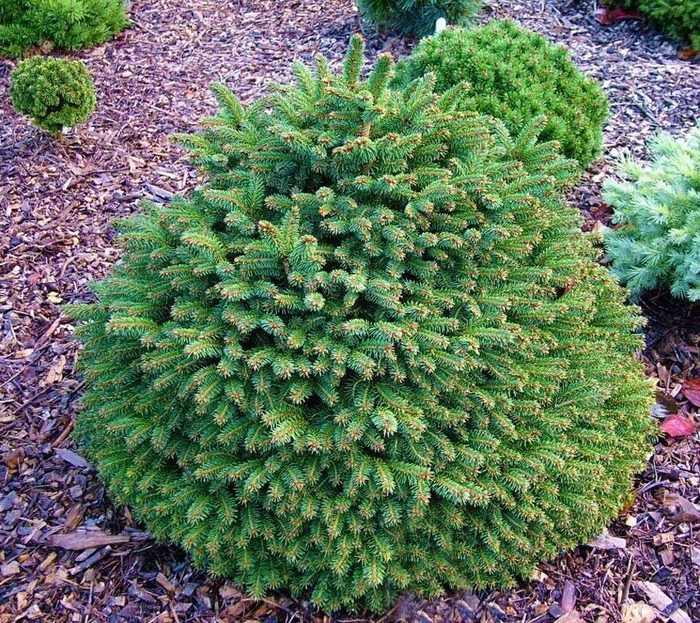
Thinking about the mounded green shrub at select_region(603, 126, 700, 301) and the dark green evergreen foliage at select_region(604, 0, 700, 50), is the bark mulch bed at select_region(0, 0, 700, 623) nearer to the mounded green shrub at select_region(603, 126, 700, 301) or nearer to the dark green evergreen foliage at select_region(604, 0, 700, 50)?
the dark green evergreen foliage at select_region(604, 0, 700, 50)

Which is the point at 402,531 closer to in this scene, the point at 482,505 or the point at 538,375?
the point at 482,505

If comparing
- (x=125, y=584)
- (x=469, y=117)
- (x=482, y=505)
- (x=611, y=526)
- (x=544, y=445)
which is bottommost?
(x=125, y=584)

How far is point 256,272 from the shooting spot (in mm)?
2436

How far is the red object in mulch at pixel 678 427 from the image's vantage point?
3.42 meters

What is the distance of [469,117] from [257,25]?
4473 millimetres

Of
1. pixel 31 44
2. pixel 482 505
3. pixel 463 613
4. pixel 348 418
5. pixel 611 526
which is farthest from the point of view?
pixel 31 44

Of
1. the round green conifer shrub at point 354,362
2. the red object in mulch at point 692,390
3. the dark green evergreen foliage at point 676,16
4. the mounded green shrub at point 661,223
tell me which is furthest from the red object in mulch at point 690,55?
the round green conifer shrub at point 354,362

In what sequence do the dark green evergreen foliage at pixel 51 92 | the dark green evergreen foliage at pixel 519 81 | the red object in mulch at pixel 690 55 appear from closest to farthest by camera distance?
the dark green evergreen foliage at pixel 519 81
the dark green evergreen foliage at pixel 51 92
the red object in mulch at pixel 690 55

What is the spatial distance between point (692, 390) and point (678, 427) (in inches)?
12.3

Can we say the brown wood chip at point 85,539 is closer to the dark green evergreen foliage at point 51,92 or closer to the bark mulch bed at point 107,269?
the bark mulch bed at point 107,269

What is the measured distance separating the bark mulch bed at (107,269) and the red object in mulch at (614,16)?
0.08 m

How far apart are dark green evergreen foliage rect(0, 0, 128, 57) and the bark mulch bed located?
0.16m

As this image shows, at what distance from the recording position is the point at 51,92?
453cm

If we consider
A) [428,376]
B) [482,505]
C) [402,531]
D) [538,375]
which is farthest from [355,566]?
[538,375]
